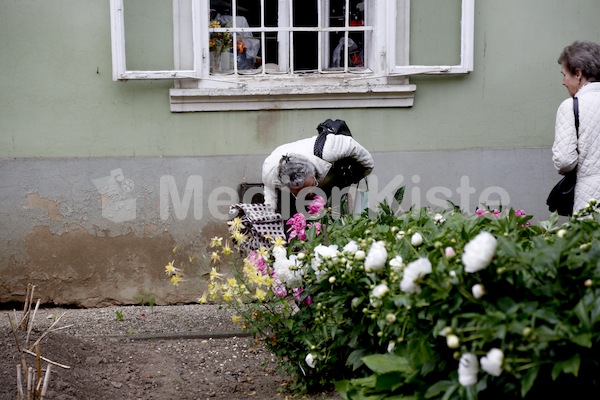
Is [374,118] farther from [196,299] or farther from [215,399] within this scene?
[215,399]

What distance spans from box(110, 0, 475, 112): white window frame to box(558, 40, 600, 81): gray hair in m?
1.63

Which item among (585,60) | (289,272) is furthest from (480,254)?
(585,60)

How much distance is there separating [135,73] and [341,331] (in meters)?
3.51

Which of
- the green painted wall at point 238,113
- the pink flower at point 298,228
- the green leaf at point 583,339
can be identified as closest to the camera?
the green leaf at point 583,339

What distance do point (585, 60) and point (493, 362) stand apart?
125 inches

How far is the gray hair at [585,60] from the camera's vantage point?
16.9 feet

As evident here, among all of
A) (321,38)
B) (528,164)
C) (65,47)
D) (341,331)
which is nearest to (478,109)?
(528,164)

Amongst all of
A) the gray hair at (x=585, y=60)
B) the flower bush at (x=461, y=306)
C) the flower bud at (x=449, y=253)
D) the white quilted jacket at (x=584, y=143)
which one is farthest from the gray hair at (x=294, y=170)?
the flower bud at (x=449, y=253)

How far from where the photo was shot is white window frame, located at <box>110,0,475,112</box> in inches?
267

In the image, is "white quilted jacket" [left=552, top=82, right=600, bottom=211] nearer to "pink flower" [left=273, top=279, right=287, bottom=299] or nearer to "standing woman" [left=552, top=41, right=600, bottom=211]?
"standing woman" [left=552, top=41, right=600, bottom=211]

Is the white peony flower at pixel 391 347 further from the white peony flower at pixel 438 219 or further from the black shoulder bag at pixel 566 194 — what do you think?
the black shoulder bag at pixel 566 194

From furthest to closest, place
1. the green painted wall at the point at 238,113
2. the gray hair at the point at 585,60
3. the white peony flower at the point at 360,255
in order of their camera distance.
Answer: the green painted wall at the point at 238,113
the gray hair at the point at 585,60
the white peony flower at the point at 360,255

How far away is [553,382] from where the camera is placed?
263 cm

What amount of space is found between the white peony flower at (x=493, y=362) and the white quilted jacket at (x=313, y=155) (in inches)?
110
